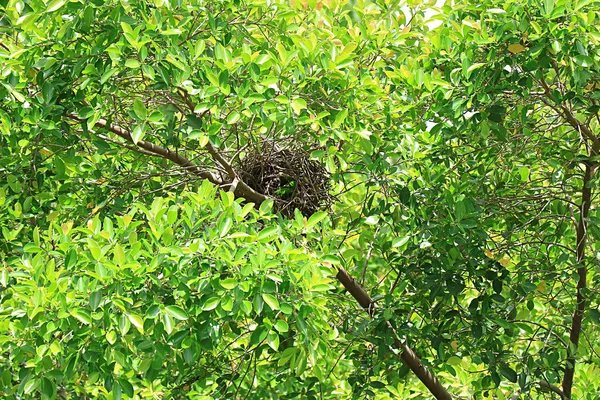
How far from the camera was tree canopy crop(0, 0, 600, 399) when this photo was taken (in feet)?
8.89

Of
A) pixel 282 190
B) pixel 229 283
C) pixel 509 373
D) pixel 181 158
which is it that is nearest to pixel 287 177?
pixel 282 190

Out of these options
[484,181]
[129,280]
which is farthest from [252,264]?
[484,181]

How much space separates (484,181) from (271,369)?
1556mm

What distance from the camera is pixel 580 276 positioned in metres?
3.89

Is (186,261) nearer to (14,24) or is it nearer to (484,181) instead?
(14,24)

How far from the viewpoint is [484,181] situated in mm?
3967

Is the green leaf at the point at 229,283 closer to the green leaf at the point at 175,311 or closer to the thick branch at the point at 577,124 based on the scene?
Answer: the green leaf at the point at 175,311

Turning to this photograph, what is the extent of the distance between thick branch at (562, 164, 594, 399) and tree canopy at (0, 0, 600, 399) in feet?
0.06

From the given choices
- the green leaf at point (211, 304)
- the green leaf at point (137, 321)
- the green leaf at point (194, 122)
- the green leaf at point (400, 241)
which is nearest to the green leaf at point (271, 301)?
the green leaf at point (211, 304)

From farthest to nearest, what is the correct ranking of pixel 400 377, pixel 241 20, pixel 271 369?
1. pixel 271 369
2. pixel 400 377
3. pixel 241 20

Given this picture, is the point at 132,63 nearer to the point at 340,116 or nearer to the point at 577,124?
the point at 340,116

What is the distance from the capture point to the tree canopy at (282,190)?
8.89 feet

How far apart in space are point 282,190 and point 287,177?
2.8 inches

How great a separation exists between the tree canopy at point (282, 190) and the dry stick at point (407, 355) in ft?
0.04
